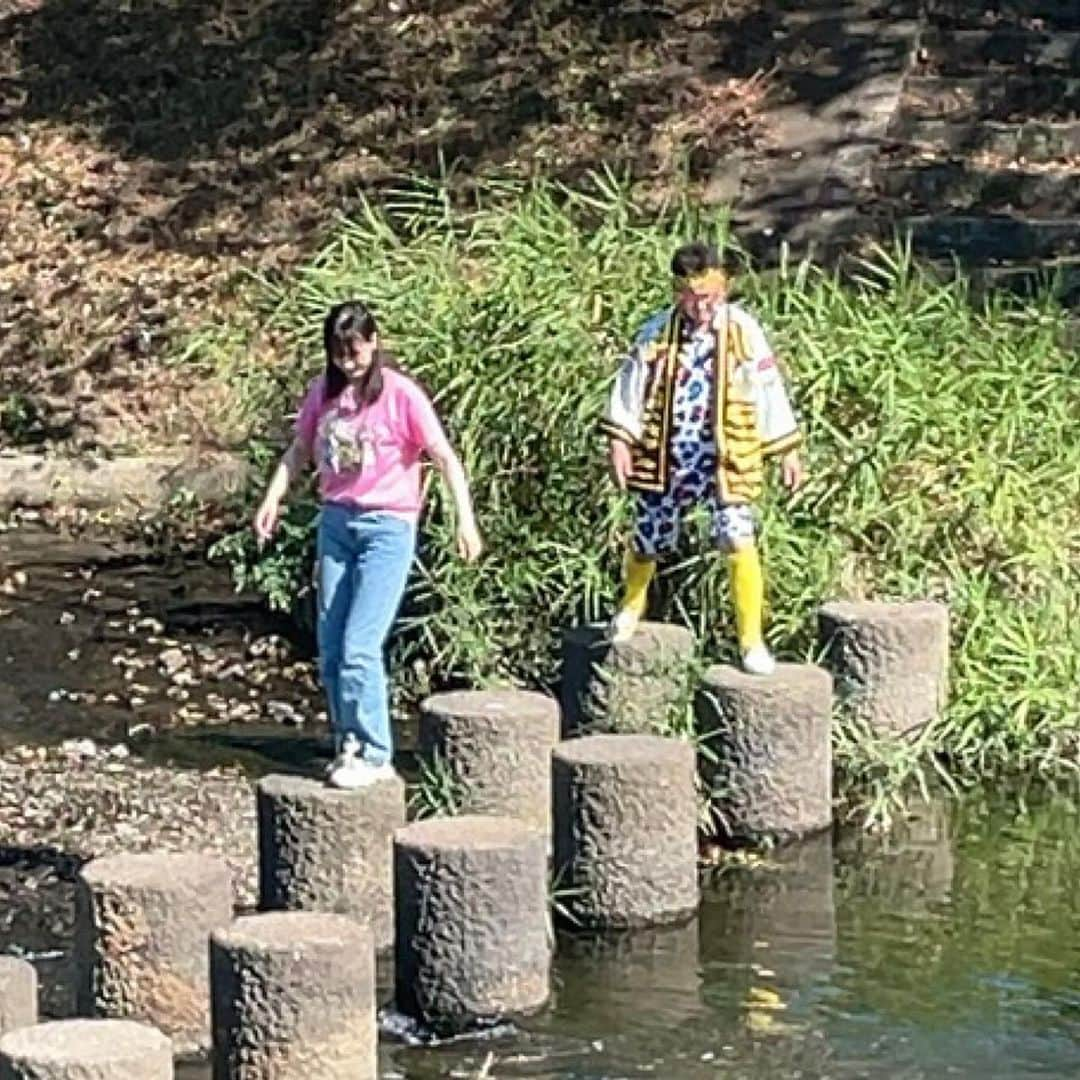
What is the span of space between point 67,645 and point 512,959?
14.5 ft

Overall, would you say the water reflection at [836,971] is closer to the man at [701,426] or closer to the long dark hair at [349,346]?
the man at [701,426]

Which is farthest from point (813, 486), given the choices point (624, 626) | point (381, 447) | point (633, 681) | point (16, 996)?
point (16, 996)

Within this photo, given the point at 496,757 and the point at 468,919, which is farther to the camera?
the point at 496,757

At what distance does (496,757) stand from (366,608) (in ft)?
1.89

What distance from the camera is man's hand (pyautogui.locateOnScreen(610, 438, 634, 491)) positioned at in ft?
32.6

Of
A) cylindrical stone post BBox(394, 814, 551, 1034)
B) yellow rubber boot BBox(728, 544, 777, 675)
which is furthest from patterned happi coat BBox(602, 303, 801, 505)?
cylindrical stone post BBox(394, 814, 551, 1034)

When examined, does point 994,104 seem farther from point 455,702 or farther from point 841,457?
point 455,702

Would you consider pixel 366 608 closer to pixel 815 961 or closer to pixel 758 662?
pixel 758 662

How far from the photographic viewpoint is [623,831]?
8.59 metres

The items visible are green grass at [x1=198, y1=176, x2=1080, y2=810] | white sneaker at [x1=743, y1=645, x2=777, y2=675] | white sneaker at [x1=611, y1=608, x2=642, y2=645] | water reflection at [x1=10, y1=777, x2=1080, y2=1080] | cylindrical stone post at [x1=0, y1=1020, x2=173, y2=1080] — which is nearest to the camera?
cylindrical stone post at [x1=0, y1=1020, x2=173, y2=1080]

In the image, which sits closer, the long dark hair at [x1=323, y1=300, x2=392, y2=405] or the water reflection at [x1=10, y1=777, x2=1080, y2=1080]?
the water reflection at [x1=10, y1=777, x2=1080, y2=1080]

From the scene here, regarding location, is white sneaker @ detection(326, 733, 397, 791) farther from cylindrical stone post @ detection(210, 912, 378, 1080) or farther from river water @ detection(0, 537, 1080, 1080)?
cylindrical stone post @ detection(210, 912, 378, 1080)

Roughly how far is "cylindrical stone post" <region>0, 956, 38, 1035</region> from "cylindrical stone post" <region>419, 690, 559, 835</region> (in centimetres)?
220

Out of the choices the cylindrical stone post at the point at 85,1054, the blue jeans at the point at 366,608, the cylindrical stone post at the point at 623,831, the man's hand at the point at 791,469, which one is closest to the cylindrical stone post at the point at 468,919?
the cylindrical stone post at the point at 623,831
